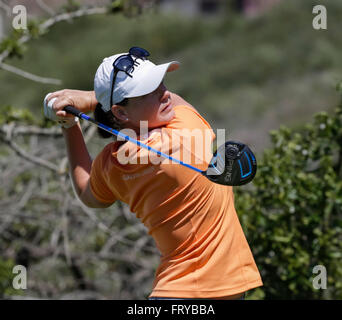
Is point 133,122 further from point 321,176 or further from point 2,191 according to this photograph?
point 2,191

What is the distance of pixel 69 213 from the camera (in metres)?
6.01

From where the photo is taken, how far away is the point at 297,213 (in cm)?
430

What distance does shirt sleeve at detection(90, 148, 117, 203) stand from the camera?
2.80 metres

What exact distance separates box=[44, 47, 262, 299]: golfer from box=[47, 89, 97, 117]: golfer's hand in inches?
1.7

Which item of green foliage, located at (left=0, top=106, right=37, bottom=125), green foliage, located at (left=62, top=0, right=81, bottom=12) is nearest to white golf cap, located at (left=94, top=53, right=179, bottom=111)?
green foliage, located at (left=0, top=106, right=37, bottom=125)

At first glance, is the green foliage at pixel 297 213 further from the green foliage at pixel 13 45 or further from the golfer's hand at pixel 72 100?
the green foliage at pixel 13 45

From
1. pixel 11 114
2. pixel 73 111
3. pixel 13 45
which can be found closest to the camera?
pixel 73 111

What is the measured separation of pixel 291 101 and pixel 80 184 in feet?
35.6

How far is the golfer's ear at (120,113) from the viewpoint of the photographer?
2678mm

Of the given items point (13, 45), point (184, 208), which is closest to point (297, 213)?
point (184, 208)

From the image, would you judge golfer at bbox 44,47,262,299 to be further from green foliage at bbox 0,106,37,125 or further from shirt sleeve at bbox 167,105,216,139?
green foliage at bbox 0,106,37,125

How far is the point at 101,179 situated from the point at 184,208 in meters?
0.43

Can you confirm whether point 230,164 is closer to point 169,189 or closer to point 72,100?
point 169,189
